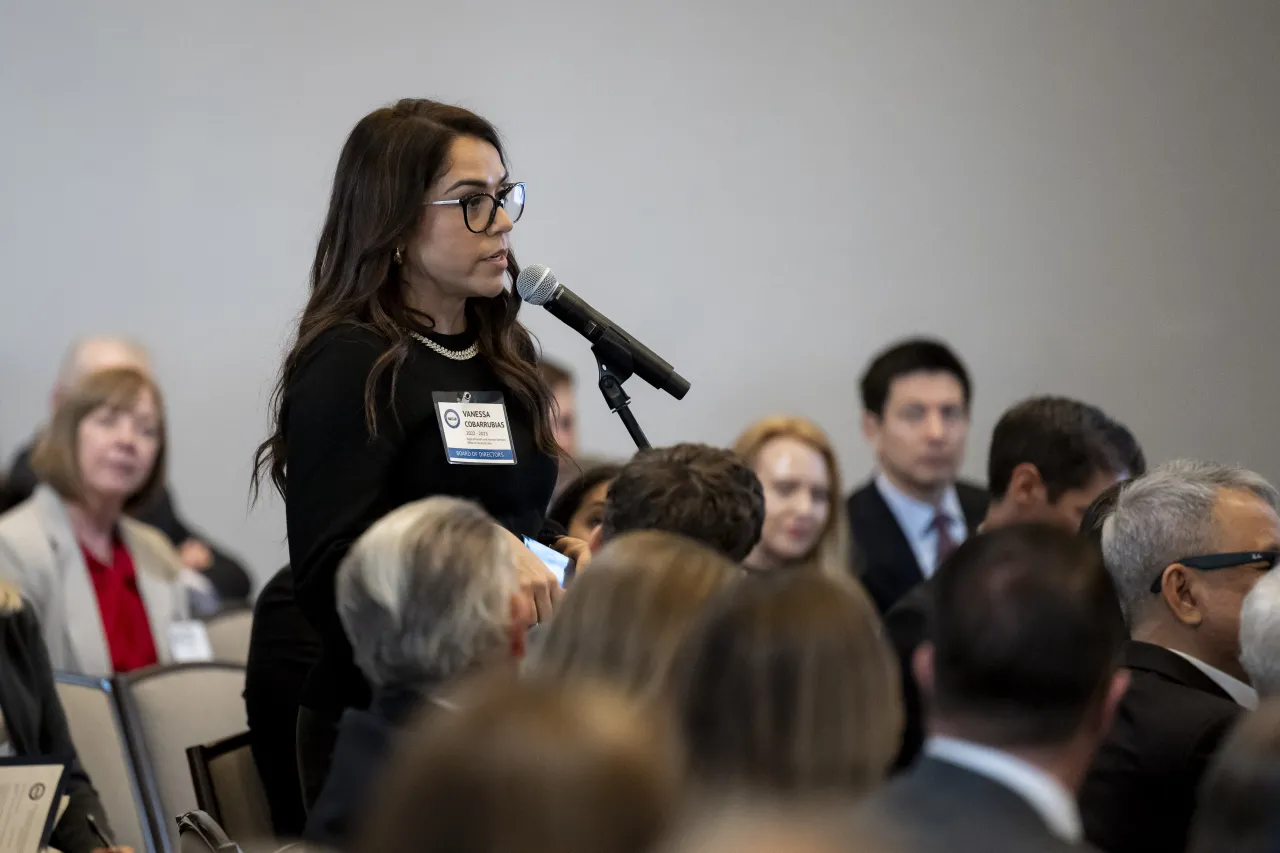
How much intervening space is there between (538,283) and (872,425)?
267 centimetres

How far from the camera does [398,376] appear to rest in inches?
86.7

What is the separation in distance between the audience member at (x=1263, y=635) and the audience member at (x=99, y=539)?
2.79 metres

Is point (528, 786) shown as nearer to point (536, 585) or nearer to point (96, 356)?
point (536, 585)

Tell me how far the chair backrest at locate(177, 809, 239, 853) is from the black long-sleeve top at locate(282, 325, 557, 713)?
0.67 ft

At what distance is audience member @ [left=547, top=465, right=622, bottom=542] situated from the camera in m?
3.03

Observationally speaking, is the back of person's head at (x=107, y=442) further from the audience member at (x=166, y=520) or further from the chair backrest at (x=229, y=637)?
the audience member at (x=166, y=520)

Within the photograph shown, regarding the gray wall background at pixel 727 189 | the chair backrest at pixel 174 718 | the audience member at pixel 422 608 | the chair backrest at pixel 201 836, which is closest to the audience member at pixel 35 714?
the chair backrest at pixel 174 718

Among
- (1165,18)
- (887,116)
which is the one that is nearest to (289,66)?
(887,116)

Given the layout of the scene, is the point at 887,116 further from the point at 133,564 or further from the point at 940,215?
the point at 133,564

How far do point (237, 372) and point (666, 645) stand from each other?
184 inches

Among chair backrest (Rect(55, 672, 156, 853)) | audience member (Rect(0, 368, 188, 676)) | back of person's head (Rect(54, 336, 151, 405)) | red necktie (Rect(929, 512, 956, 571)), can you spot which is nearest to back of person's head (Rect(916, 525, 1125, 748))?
chair backrest (Rect(55, 672, 156, 853))

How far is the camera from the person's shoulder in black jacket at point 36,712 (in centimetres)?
266

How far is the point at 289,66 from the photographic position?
228 inches

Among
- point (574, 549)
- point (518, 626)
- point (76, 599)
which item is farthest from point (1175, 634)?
point (76, 599)
